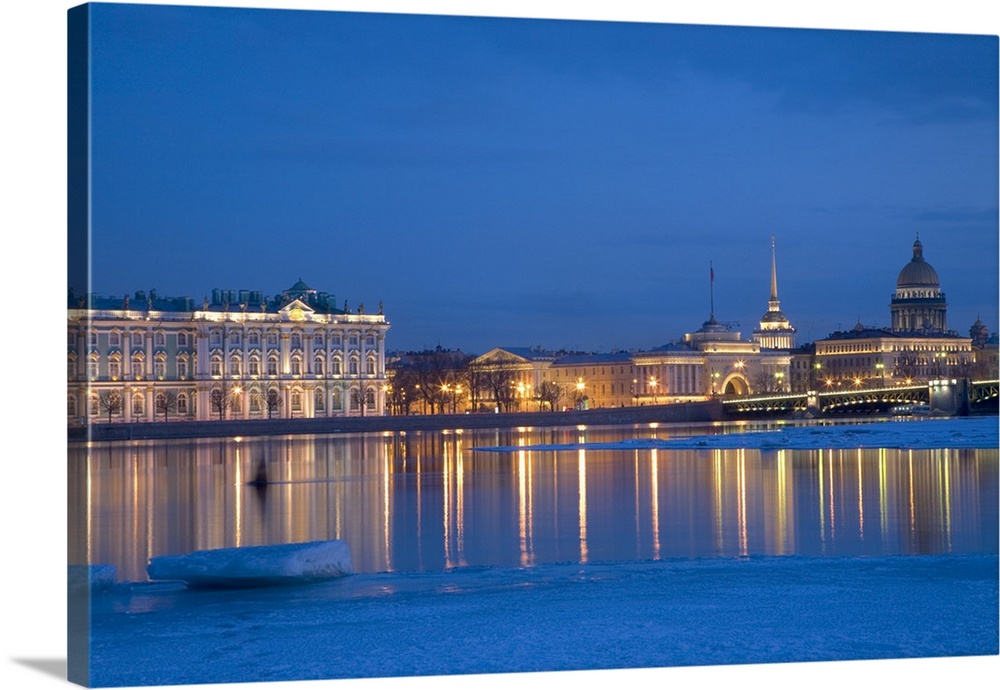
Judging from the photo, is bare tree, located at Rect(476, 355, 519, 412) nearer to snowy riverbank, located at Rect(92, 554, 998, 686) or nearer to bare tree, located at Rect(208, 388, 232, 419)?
bare tree, located at Rect(208, 388, 232, 419)

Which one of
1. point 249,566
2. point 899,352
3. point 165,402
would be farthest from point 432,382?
point 249,566

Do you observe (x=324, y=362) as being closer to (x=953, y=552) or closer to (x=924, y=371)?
(x=924, y=371)

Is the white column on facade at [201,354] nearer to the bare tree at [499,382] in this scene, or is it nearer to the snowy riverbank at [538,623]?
the bare tree at [499,382]

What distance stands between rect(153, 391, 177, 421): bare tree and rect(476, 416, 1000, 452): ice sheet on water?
21.7m

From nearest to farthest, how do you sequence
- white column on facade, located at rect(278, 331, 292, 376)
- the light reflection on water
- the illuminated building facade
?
the light reflection on water, white column on facade, located at rect(278, 331, 292, 376), the illuminated building facade

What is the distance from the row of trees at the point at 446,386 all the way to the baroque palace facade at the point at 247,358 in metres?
2.13

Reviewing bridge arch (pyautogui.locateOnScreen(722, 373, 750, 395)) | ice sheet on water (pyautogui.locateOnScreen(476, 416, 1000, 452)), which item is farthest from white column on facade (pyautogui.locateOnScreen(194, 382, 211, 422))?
bridge arch (pyautogui.locateOnScreen(722, 373, 750, 395))

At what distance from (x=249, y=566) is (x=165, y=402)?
134ft

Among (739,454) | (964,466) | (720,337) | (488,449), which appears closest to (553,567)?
(964,466)

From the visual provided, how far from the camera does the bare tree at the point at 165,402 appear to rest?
47963 millimetres

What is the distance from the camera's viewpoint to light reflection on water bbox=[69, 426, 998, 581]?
33.1ft

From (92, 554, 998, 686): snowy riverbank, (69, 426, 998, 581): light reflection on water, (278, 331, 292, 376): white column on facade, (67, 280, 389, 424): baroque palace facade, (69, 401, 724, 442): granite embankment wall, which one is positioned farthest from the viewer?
(278, 331, 292, 376): white column on facade

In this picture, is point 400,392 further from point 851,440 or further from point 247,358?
point 851,440

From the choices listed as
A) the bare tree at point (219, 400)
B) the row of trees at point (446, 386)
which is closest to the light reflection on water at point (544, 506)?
the bare tree at point (219, 400)
